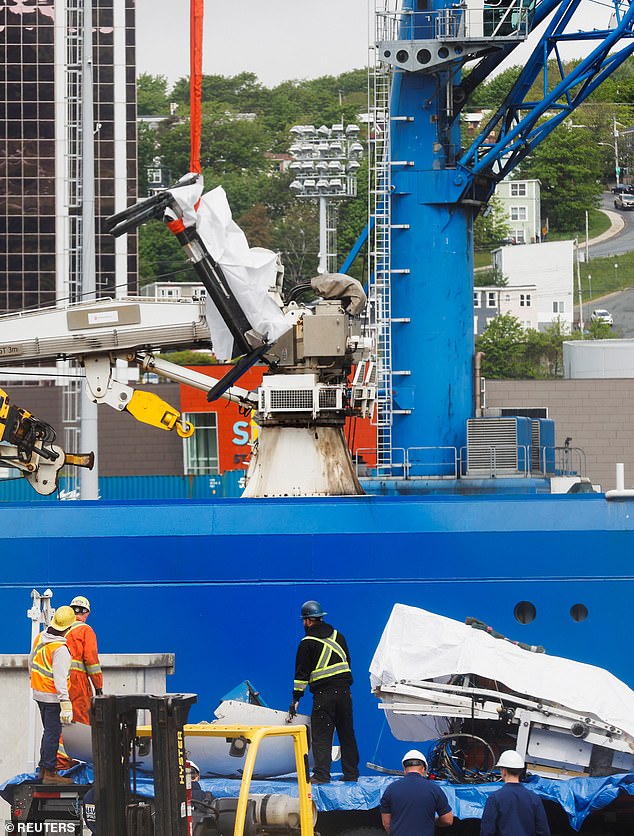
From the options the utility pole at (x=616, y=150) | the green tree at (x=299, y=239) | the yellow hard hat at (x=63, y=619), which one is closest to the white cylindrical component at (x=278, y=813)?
the yellow hard hat at (x=63, y=619)

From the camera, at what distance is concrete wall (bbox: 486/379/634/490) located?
45.8 m

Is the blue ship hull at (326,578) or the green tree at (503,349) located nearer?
the blue ship hull at (326,578)

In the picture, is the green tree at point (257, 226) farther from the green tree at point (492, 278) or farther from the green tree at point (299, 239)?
the green tree at point (492, 278)

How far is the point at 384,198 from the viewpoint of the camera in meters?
27.5

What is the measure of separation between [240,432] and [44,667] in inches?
1468

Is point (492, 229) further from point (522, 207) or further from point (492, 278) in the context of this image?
point (492, 278)

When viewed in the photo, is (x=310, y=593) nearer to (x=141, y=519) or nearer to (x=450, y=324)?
(x=141, y=519)

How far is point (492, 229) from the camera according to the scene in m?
128

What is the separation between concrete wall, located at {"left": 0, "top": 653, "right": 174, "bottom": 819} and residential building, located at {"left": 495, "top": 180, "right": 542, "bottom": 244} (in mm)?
113552

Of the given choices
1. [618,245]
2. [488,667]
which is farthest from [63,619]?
[618,245]

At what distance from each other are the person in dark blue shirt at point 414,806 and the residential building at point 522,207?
4563 inches

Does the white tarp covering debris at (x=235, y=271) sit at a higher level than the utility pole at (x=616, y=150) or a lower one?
lower

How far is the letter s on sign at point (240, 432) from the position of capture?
169ft

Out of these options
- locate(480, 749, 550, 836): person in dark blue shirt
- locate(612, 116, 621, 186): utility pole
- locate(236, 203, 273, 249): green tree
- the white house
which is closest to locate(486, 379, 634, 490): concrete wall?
locate(480, 749, 550, 836): person in dark blue shirt
